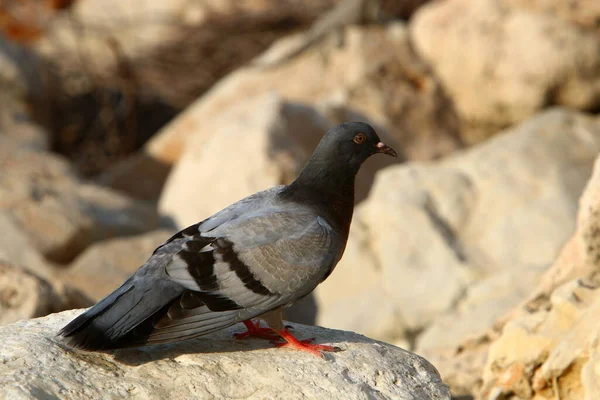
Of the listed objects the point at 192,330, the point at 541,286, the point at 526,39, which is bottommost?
the point at 192,330

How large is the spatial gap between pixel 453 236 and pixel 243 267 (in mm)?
5561

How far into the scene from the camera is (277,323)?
5742 mm

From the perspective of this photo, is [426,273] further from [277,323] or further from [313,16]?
[313,16]

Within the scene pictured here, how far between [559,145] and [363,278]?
3.22 meters

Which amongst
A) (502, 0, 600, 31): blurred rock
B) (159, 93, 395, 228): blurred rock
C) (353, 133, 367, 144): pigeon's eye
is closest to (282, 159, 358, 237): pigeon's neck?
(353, 133, 367, 144): pigeon's eye

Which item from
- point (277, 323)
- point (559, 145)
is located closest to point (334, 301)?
point (559, 145)

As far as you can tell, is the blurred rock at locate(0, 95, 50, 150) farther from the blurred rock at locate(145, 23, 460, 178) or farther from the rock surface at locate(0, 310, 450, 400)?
the rock surface at locate(0, 310, 450, 400)

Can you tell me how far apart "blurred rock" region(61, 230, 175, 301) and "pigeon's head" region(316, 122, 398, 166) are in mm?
3741

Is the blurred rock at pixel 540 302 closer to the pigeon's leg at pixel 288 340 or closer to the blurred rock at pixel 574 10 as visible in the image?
the pigeon's leg at pixel 288 340

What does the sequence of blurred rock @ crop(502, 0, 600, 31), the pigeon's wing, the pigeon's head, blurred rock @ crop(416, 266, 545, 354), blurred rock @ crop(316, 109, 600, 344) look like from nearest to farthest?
the pigeon's wing
the pigeon's head
blurred rock @ crop(416, 266, 545, 354)
blurred rock @ crop(316, 109, 600, 344)
blurred rock @ crop(502, 0, 600, 31)

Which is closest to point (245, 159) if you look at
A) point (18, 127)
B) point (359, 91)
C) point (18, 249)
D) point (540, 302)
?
point (18, 249)

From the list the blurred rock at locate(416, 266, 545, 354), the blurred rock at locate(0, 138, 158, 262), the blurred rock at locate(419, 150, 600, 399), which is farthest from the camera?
the blurred rock at locate(0, 138, 158, 262)

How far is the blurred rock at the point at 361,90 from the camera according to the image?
1501cm

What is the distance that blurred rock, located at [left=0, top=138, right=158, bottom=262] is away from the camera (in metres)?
10.8
